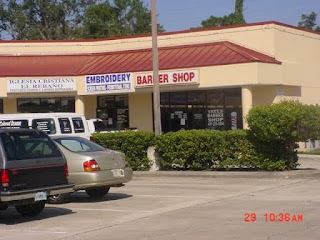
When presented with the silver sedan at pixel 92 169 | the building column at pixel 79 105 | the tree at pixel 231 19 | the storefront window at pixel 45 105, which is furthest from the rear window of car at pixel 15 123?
the tree at pixel 231 19

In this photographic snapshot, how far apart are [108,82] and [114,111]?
10.8 ft

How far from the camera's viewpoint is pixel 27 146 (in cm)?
1177

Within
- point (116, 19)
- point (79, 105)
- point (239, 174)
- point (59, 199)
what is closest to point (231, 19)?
point (116, 19)

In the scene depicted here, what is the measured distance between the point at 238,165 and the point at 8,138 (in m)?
9.69

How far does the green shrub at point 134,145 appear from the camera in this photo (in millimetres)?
20953

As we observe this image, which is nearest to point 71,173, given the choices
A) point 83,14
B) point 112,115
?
point 112,115

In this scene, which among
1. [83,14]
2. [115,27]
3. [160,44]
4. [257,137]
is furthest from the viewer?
[83,14]

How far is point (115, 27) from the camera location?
60.2m

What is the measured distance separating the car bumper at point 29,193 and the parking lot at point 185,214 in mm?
554

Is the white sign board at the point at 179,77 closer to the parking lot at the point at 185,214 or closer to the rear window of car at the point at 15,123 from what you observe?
the rear window of car at the point at 15,123

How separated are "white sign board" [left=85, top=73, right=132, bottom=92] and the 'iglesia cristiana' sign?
2.93 ft

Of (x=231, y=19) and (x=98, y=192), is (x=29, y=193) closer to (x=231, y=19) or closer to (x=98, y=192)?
(x=98, y=192)

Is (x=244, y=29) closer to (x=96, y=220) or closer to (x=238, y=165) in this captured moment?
(x=238, y=165)

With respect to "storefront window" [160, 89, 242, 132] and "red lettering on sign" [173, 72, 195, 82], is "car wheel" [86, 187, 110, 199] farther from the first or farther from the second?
"storefront window" [160, 89, 242, 132]
